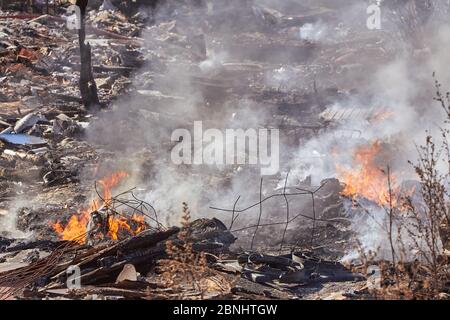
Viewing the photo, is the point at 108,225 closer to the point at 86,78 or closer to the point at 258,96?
the point at 86,78

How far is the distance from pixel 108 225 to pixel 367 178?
371cm

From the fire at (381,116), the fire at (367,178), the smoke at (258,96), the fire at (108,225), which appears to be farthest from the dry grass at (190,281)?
the fire at (381,116)

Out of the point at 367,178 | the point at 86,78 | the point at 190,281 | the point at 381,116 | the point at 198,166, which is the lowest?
the point at 190,281

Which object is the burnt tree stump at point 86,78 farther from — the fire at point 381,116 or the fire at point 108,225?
the fire at point 381,116

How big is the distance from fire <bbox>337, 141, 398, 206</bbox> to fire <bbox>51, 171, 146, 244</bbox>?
277cm

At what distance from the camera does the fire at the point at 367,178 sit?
7.04m

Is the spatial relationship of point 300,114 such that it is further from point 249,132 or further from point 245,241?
point 245,241

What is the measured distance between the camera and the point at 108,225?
5887 mm

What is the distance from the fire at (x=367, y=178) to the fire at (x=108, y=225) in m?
2.77

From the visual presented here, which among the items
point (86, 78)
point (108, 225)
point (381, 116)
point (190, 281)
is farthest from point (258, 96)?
point (190, 281)

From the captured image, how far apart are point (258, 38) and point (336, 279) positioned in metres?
17.1
